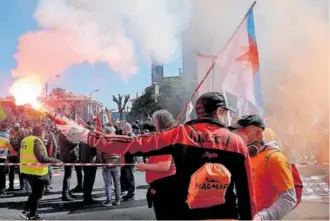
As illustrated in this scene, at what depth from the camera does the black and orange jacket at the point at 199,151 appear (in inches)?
109

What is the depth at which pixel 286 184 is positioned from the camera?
333 cm

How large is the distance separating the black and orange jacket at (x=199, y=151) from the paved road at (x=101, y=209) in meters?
5.16

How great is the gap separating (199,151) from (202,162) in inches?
2.8

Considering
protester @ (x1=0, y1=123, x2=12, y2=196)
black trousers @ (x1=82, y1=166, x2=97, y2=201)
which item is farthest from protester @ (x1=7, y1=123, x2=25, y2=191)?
black trousers @ (x1=82, y1=166, x2=97, y2=201)

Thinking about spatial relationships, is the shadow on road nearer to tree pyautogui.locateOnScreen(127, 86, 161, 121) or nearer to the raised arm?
the raised arm

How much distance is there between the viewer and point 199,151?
2.78 meters

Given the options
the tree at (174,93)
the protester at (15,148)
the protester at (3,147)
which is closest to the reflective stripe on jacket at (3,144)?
the protester at (3,147)

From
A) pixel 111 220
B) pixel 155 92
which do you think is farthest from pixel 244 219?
pixel 155 92

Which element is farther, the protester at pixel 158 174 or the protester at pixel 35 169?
the protester at pixel 35 169

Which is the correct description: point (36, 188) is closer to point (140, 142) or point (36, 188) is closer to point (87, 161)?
point (87, 161)

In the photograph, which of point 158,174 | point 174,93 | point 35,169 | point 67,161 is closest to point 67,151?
point 67,161

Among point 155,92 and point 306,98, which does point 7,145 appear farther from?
point 155,92

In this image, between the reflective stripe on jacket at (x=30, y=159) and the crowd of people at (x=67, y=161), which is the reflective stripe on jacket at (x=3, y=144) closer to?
the crowd of people at (x=67, y=161)

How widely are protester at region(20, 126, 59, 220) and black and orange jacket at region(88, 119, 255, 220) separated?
495 centimetres
